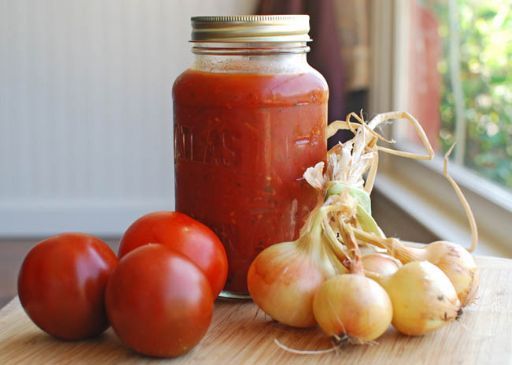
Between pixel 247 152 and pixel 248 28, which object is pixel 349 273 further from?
pixel 248 28

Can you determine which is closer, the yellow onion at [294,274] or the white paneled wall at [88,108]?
the yellow onion at [294,274]

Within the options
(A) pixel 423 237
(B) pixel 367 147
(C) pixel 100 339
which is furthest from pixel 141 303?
(A) pixel 423 237

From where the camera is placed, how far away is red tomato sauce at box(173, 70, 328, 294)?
0.88 m

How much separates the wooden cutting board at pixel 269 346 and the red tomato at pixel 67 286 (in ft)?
0.09

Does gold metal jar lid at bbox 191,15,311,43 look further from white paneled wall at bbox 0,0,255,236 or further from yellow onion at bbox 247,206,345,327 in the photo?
white paneled wall at bbox 0,0,255,236

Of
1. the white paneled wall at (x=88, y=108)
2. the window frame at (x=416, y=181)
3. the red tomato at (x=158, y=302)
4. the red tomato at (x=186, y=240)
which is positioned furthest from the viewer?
the white paneled wall at (x=88, y=108)

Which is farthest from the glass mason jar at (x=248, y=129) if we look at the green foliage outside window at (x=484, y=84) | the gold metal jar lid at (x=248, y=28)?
the green foliage outside window at (x=484, y=84)

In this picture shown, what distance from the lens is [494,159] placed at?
2.00 meters

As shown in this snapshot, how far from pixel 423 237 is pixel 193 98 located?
4.07 ft

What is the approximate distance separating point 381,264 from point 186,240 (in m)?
0.20

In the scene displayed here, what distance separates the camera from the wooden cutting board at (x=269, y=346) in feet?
2.53

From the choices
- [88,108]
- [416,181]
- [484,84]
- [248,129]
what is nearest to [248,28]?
[248,129]

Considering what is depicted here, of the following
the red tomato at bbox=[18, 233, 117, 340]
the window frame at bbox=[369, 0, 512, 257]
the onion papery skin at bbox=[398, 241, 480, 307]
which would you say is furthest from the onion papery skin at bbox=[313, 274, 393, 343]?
the window frame at bbox=[369, 0, 512, 257]

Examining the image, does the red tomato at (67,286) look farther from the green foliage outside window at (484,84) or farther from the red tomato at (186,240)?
the green foliage outside window at (484,84)
